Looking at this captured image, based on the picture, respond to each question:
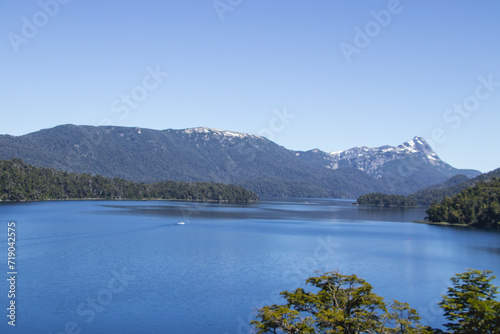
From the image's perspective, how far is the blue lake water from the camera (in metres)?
32.2

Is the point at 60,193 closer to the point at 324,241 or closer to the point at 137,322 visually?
the point at 324,241

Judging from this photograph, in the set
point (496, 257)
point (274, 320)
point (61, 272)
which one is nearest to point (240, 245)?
point (61, 272)

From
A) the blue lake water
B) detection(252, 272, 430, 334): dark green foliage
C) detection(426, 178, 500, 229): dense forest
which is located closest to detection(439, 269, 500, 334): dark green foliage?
detection(252, 272, 430, 334): dark green foliage

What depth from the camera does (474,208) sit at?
4695 inches
